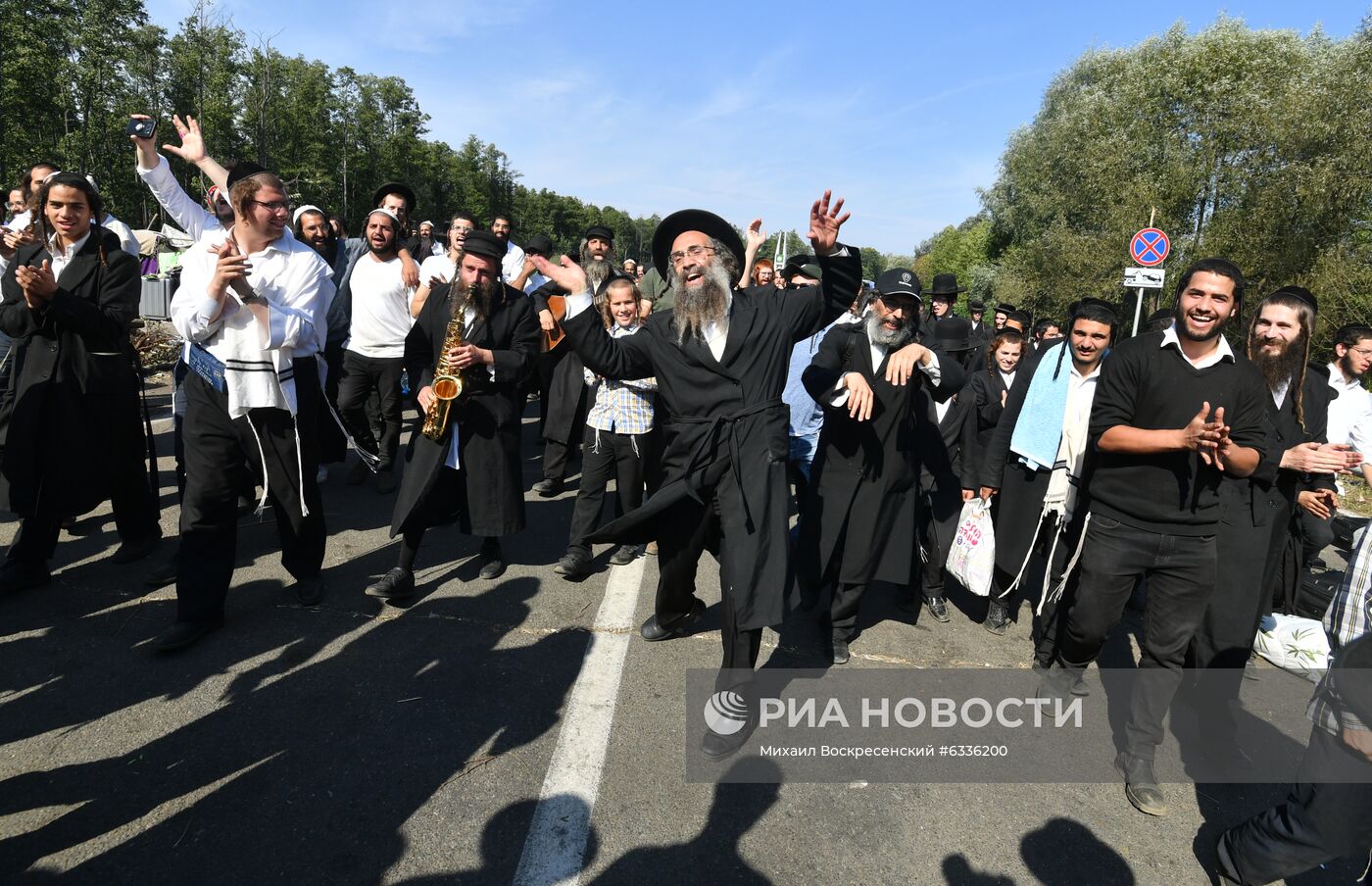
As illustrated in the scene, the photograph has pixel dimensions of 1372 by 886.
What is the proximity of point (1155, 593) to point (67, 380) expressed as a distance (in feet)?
18.5

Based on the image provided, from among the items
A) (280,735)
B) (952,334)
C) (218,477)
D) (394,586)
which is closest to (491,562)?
(394,586)

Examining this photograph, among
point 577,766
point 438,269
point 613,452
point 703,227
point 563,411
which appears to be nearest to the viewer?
point 577,766

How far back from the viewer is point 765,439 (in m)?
3.32

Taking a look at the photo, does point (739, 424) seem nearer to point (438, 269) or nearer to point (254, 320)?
point (254, 320)

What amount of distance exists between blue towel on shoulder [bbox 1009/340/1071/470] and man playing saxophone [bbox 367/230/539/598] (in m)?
2.97

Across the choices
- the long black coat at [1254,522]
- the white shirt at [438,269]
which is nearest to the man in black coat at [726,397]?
the long black coat at [1254,522]

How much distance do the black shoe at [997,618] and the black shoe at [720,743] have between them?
2216mm

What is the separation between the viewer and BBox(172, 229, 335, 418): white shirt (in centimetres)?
369

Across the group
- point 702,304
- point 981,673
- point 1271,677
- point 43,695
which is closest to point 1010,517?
point 981,673

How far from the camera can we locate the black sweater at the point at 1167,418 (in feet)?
9.91

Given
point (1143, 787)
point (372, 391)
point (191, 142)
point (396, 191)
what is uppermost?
point (396, 191)

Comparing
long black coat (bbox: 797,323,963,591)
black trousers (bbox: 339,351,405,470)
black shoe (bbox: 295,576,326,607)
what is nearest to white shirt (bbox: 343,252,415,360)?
black trousers (bbox: 339,351,405,470)

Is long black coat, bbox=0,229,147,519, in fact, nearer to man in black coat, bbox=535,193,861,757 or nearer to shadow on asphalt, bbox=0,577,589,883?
shadow on asphalt, bbox=0,577,589,883

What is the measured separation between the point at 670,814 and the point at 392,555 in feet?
10.1
